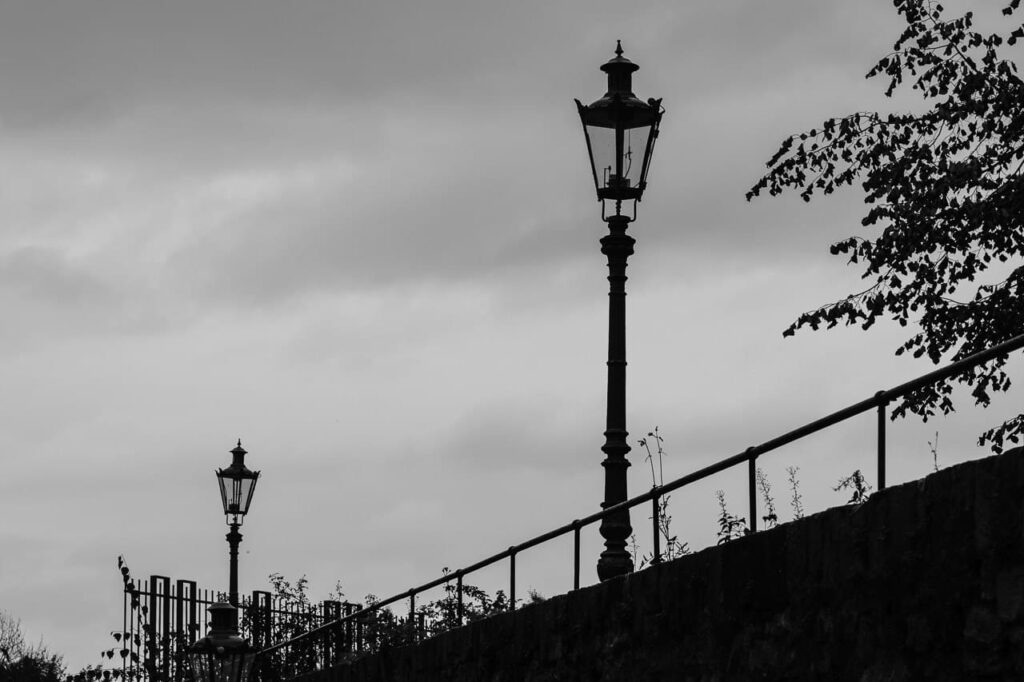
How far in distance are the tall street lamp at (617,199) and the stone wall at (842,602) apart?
1.80 feet

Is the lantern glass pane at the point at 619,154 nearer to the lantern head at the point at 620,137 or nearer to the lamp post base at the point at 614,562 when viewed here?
the lantern head at the point at 620,137

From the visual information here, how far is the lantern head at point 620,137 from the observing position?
48.2ft

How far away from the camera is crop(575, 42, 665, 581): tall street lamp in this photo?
1462cm

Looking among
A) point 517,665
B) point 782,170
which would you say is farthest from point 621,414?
point 782,170

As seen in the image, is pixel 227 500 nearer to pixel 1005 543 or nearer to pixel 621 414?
pixel 621 414

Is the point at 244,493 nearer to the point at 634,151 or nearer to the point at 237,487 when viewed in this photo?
the point at 237,487

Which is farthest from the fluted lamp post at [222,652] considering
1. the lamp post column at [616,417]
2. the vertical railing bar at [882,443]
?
the vertical railing bar at [882,443]

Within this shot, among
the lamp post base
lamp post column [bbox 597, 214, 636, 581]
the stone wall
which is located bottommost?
the stone wall

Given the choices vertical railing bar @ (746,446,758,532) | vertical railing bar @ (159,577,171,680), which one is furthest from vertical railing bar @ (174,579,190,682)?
vertical railing bar @ (746,446,758,532)

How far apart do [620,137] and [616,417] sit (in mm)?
2323

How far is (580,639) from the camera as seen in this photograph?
14.8 meters

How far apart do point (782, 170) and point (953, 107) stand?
219 cm

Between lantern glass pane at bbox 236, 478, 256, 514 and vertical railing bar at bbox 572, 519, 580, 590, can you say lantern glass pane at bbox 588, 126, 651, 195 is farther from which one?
lantern glass pane at bbox 236, 478, 256, 514

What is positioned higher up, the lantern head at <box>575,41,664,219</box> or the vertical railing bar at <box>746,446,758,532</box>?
the lantern head at <box>575,41,664,219</box>
